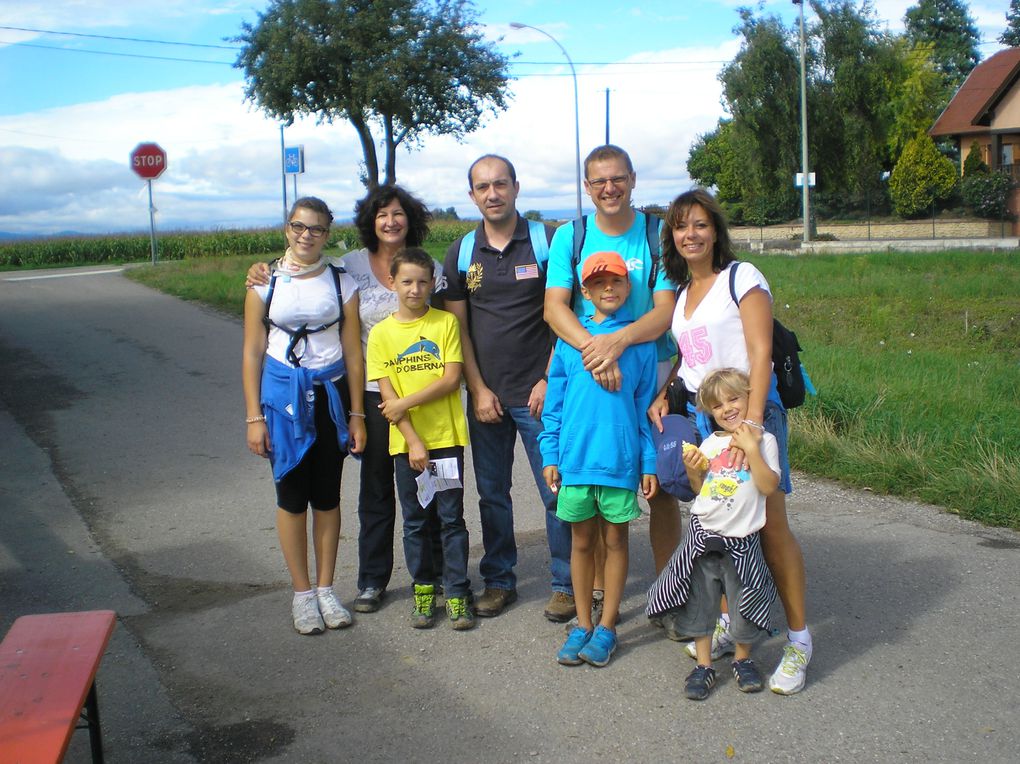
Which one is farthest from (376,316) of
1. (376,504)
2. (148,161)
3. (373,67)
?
(373,67)

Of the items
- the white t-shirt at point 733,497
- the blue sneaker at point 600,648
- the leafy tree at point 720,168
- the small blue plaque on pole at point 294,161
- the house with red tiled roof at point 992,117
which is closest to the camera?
the white t-shirt at point 733,497

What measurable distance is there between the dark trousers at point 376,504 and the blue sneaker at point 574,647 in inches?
36.2

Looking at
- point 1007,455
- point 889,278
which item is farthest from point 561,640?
point 889,278

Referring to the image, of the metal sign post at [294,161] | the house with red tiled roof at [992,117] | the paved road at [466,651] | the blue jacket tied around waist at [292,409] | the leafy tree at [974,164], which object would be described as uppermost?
the house with red tiled roof at [992,117]

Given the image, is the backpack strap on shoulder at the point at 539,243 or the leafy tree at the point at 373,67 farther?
the leafy tree at the point at 373,67

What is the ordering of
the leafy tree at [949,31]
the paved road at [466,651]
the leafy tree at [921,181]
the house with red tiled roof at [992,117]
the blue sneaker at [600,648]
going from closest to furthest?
the paved road at [466,651], the blue sneaker at [600,648], the house with red tiled roof at [992,117], the leafy tree at [921,181], the leafy tree at [949,31]

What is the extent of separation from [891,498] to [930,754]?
3.36 meters

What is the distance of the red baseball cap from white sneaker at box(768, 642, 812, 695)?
5.21ft

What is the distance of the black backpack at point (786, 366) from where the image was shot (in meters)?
4.07

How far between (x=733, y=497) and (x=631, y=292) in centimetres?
102

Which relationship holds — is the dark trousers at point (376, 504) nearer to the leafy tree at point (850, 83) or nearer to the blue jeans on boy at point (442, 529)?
the blue jeans on boy at point (442, 529)

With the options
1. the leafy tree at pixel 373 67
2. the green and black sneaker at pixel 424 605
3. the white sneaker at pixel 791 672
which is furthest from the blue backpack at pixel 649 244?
the leafy tree at pixel 373 67

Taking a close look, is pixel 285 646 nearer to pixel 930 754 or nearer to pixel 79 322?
pixel 930 754

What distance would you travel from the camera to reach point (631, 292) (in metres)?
4.43
